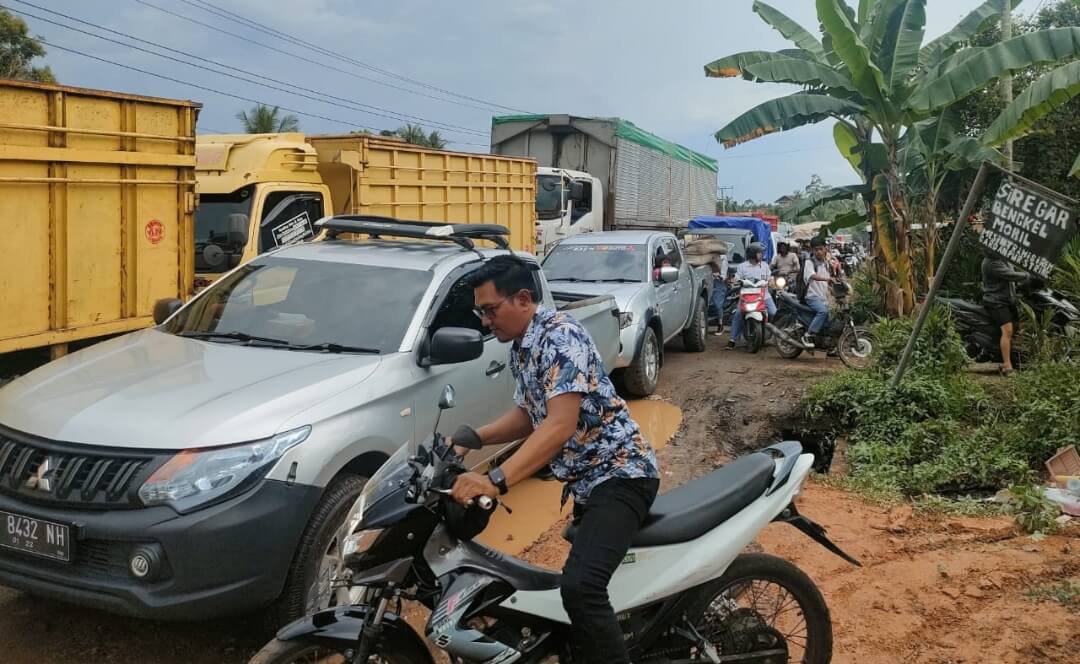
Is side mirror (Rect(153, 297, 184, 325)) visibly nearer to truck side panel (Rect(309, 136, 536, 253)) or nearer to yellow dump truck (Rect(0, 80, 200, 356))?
yellow dump truck (Rect(0, 80, 200, 356))

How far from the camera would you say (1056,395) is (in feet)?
21.9

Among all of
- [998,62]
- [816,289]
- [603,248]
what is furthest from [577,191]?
[998,62]

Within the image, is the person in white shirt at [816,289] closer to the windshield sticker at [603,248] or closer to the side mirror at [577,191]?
the windshield sticker at [603,248]

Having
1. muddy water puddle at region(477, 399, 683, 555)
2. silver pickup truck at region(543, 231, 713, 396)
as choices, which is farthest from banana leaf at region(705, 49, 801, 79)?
muddy water puddle at region(477, 399, 683, 555)

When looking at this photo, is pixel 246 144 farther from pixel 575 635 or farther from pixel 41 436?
pixel 575 635

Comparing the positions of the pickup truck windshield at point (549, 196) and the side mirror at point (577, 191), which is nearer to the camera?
the pickup truck windshield at point (549, 196)

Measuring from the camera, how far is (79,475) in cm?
324

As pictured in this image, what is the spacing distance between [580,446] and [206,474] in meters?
1.46

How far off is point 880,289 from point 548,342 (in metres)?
10.4

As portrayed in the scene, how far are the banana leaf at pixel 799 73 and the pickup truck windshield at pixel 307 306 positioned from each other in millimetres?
7622

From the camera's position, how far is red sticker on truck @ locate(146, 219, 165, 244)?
686cm

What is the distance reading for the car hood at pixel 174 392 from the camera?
3.33m

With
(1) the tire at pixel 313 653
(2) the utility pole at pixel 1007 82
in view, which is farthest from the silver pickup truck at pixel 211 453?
(2) the utility pole at pixel 1007 82

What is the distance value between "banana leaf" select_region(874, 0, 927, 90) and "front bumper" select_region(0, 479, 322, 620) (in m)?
9.75
